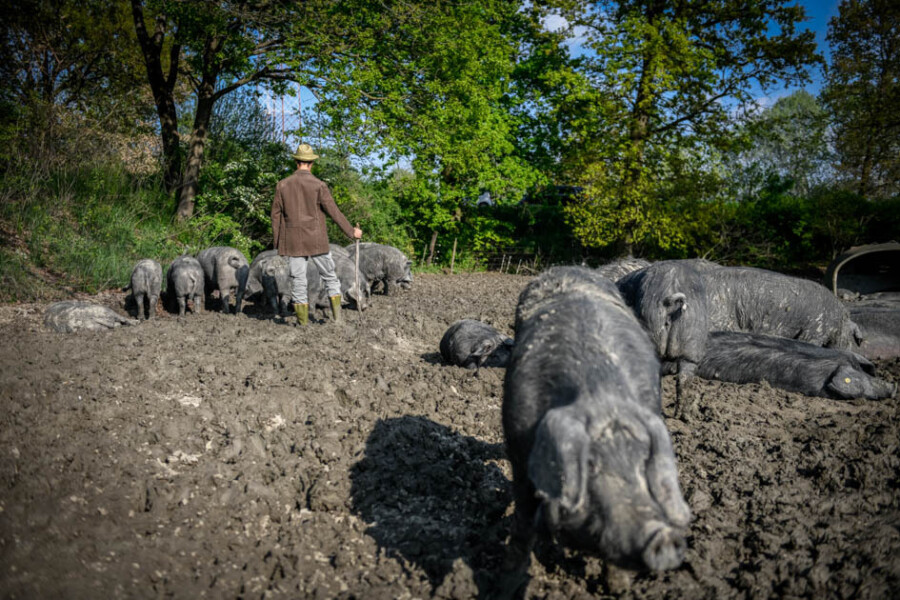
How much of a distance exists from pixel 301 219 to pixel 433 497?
17.2 feet

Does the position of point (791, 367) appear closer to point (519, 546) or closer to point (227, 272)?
point (519, 546)

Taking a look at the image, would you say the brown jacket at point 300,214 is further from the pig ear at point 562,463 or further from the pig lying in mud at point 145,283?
the pig ear at point 562,463

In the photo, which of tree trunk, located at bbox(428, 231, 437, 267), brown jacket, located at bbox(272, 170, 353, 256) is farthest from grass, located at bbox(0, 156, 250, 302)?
tree trunk, located at bbox(428, 231, 437, 267)

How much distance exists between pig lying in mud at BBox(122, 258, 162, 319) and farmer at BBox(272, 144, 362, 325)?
261 cm

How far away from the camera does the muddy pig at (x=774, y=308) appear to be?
23.3ft

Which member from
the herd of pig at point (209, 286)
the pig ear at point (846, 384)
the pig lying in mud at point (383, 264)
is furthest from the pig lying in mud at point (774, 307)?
the pig lying in mud at point (383, 264)

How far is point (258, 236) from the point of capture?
1467 cm

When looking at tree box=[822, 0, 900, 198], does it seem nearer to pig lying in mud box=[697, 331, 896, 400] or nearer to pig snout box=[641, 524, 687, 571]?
pig lying in mud box=[697, 331, 896, 400]

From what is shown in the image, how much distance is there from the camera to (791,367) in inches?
236

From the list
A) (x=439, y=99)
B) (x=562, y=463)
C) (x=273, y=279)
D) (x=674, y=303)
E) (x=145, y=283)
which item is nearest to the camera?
(x=562, y=463)

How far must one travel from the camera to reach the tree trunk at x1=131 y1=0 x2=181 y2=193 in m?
12.6

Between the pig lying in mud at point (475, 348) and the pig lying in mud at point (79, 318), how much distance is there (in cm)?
476

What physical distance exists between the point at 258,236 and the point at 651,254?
12305mm

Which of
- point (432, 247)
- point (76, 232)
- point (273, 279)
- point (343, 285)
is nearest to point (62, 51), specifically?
point (76, 232)
